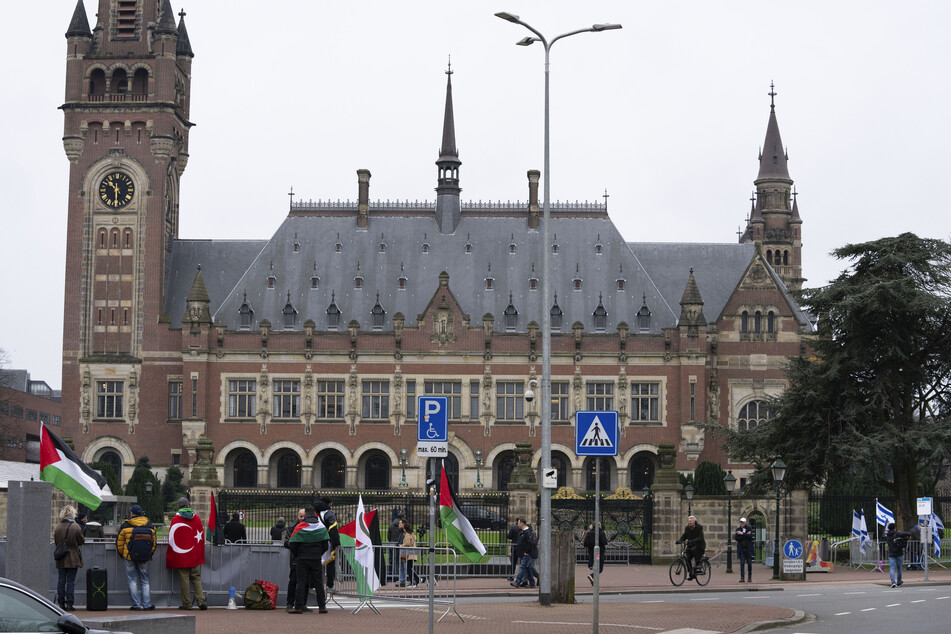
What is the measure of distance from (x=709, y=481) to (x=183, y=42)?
44268mm

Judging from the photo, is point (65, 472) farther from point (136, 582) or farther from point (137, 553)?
point (136, 582)

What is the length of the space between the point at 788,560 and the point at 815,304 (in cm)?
1455

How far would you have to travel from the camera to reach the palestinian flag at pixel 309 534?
22281 millimetres

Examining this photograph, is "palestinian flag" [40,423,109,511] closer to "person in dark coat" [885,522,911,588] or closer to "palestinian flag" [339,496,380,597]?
"palestinian flag" [339,496,380,597]

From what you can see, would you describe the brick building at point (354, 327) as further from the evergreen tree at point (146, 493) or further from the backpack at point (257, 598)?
the backpack at point (257, 598)

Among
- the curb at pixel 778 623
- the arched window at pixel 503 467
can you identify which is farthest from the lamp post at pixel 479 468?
the curb at pixel 778 623

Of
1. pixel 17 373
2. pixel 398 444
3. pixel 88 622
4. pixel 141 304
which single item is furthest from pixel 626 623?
pixel 17 373

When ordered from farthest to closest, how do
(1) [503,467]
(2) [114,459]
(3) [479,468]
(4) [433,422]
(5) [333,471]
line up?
1. (2) [114,459]
2. (5) [333,471]
3. (1) [503,467]
4. (3) [479,468]
5. (4) [433,422]

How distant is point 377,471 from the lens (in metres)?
75.2

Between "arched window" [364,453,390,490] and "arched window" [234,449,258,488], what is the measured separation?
249 inches

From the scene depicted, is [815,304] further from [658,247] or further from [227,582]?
[658,247]

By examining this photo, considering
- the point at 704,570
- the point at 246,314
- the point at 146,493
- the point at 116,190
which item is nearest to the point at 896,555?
the point at 704,570

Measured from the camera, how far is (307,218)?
80938 mm

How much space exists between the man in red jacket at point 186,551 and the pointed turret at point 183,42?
63.1 m
